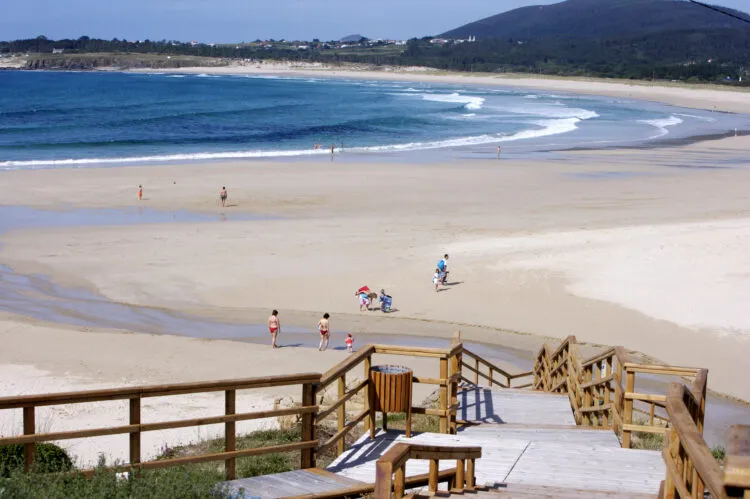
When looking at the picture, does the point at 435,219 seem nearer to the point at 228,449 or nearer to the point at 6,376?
the point at 6,376

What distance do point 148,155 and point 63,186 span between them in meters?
14.2

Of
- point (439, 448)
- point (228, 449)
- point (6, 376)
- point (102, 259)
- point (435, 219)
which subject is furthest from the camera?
point (435, 219)

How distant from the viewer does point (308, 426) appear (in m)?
7.10

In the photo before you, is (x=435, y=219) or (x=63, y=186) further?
(x=63, y=186)

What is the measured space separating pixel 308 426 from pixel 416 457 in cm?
195

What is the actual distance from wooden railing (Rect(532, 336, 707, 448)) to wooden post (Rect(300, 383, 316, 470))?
2.60 metres

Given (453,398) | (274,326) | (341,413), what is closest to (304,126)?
(274,326)

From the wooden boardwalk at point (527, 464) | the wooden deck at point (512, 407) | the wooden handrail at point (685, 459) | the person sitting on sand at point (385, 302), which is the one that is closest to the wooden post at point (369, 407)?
the wooden boardwalk at point (527, 464)

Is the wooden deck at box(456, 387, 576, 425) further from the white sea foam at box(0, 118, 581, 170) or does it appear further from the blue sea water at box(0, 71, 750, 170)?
the blue sea water at box(0, 71, 750, 170)

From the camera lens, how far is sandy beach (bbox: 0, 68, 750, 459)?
1642cm

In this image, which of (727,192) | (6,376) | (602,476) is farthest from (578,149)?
(602,476)

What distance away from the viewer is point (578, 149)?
5178 centimetres

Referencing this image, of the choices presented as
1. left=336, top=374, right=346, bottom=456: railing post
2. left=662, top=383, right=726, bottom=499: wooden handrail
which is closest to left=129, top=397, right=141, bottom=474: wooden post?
left=336, top=374, right=346, bottom=456: railing post

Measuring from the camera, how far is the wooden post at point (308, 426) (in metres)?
7.03
